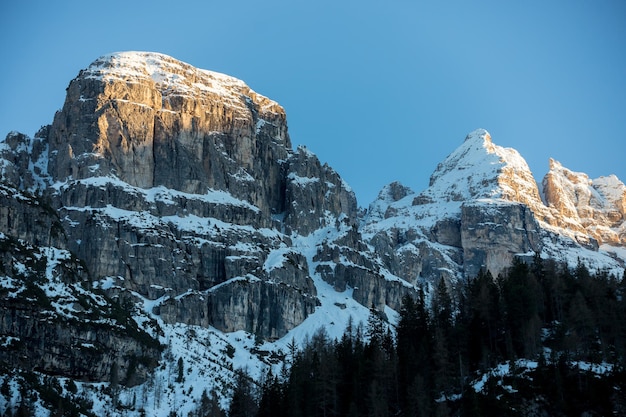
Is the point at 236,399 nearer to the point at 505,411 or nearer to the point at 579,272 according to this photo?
the point at 505,411

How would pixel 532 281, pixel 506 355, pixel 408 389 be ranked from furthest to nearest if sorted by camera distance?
pixel 532 281 → pixel 506 355 → pixel 408 389

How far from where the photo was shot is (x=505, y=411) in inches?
5226

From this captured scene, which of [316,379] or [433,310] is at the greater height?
[433,310]

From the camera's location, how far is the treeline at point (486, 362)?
135250 millimetres

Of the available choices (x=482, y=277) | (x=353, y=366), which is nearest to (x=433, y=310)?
(x=482, y=277)

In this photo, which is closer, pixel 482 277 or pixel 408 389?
pixel 408 389

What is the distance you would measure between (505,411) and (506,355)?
21578 mm

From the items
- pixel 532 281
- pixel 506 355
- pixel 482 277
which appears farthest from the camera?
pixel 482 277

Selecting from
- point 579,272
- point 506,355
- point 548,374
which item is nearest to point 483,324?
point 506,355

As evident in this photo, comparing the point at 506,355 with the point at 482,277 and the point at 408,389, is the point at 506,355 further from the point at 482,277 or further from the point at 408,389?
the point at 482,277

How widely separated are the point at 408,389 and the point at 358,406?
10.7m

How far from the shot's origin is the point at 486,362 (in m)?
149

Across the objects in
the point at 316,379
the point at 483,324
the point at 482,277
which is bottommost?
the point at 316,379

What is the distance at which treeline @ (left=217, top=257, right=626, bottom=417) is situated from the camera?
13525cm
